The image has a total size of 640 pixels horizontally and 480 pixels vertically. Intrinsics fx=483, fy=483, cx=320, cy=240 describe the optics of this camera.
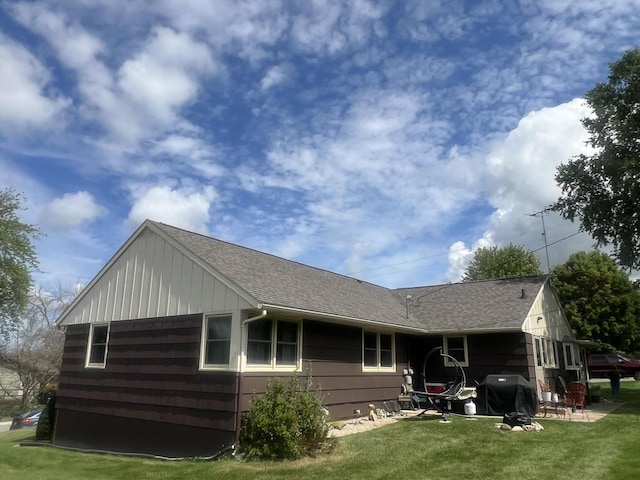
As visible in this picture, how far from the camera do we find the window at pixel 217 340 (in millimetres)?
10625

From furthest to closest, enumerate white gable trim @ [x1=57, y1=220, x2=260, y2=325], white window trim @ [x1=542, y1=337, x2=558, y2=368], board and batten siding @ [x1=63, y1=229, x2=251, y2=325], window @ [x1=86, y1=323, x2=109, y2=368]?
white window trim @ [x1=542, y1=337, x2=558, y2=368] → window @ [x1=86, y1=323, x2=109, y2=368] → board and batten siding @ [x1=63, y1=229, x2=251, y2=325] → white gable trim @ [x1=57, y1=220, x2=260, y2=325]

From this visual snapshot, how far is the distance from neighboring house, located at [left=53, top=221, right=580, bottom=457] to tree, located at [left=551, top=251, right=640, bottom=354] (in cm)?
1986

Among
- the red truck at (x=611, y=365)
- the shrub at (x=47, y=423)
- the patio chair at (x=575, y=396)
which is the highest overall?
the red truck at (x=611, y=365)

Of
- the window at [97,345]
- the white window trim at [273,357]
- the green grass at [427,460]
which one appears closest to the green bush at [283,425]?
the green grass at [427,460]

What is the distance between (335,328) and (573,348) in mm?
14228

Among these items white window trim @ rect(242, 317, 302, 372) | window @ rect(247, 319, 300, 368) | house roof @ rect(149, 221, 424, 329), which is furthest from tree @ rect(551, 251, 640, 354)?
window @ rect(247, 319, 300, 368)

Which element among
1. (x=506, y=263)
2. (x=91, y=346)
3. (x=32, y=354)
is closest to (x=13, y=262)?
(x=32, y=354)

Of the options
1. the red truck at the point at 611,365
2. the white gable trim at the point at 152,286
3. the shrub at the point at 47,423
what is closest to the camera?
the white gable trim at the point at 152,286

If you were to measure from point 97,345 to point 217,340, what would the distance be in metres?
5.07

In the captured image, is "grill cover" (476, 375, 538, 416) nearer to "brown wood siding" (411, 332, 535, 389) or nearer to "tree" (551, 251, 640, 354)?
"brown wood siding" (411, 332, 535, 389)

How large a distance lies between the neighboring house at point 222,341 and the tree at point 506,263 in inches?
921

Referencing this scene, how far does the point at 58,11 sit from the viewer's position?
1015 cm

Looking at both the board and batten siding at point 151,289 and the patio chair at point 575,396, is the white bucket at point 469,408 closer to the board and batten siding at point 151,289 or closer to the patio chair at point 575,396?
the patio chair at point 575,396

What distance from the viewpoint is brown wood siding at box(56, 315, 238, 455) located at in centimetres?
1046
